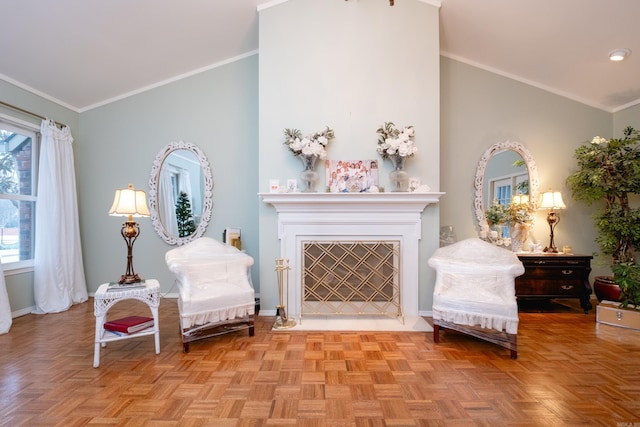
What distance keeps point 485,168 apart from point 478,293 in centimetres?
214

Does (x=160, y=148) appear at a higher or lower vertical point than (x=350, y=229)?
higher

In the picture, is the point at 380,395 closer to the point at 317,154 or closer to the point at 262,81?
the point at 317,154

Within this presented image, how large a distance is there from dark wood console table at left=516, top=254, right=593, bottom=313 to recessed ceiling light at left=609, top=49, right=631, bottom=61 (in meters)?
2.17

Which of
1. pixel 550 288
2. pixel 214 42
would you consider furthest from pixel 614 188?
pixel 214 42

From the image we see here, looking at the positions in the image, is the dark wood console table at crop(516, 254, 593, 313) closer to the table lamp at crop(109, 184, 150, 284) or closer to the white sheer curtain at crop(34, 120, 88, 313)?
the table lamp at crop(109, 184, 150, 284)

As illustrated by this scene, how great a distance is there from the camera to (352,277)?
3.72m

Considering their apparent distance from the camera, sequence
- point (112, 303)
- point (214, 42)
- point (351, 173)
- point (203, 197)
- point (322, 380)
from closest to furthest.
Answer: point (322, 380) → point (112, 303) → point (351, 173) → point (214, 42) → point (203, 197)

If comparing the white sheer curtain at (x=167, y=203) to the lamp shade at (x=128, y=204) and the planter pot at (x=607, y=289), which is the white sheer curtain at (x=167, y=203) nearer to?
the lamp shade at (x=128, y=204)

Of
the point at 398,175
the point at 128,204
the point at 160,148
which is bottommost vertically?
the point at 128,204

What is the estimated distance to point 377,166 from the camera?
12.5ft

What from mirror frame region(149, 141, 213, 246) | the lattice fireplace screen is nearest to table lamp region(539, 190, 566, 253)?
the lattice fireplace screen

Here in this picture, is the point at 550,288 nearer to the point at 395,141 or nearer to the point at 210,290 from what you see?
the point at 395,141

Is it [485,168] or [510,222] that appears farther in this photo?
[485,168]

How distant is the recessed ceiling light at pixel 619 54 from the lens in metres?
3.48
